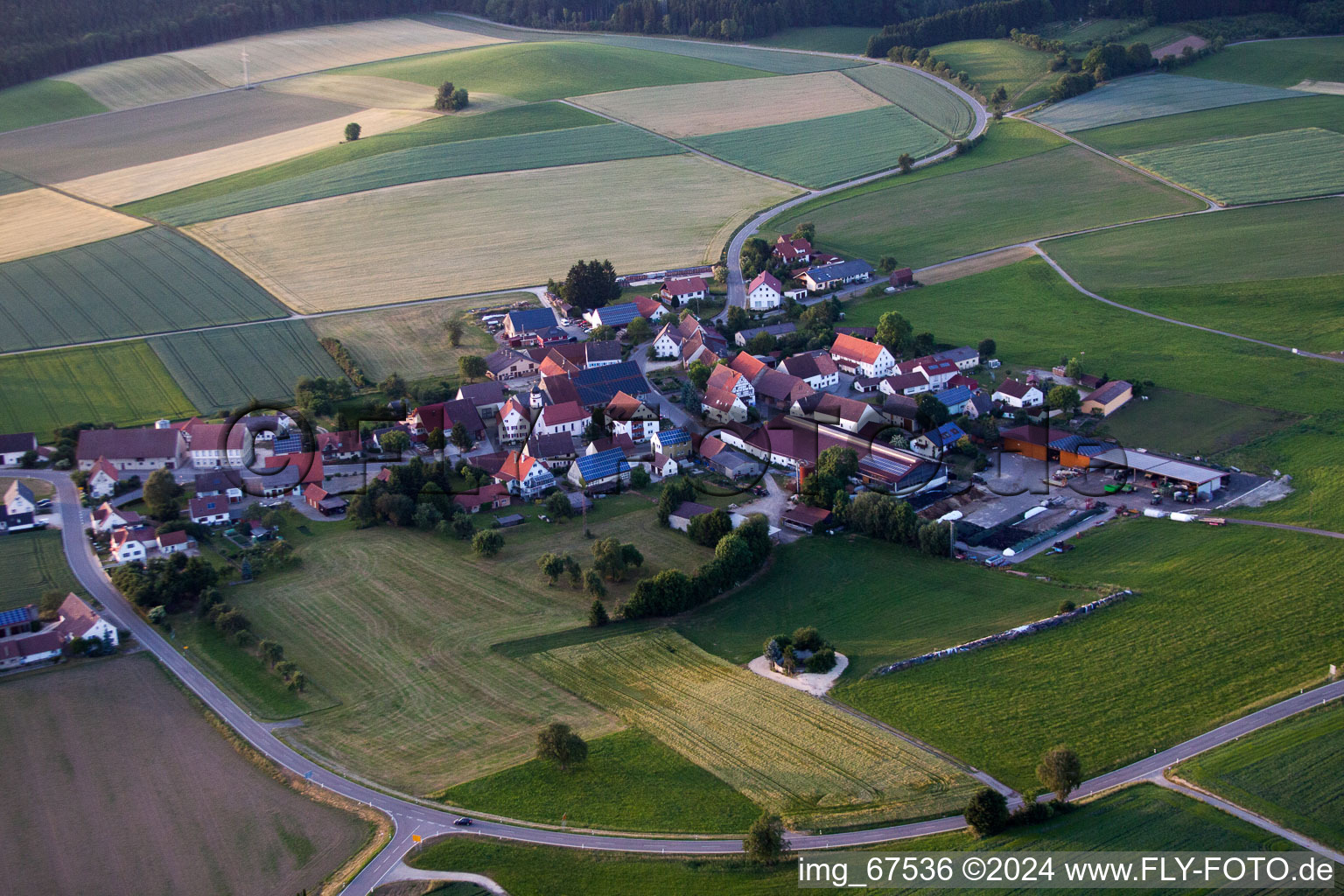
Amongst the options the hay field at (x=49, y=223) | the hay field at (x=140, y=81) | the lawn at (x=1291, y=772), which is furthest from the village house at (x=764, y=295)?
the hay field at (x=140, y=81)

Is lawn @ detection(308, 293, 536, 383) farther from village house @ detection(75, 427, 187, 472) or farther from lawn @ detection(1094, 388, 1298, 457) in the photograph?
lawn @ detection(1094, 388, 1298, 457)

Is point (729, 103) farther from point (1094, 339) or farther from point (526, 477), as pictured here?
point (526, 477)

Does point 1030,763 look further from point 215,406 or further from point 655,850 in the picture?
point 215,406

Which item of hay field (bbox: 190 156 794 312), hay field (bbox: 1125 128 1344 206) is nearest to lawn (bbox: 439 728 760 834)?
hay field (bbox: 190 156 794 312)

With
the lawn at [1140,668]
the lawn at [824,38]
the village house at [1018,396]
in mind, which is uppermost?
the lawn at [824,38]

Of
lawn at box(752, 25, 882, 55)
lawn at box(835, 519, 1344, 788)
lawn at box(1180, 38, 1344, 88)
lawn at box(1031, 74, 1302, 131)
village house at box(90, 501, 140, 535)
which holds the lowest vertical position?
lawn at box(835, 519, 1344, 788)

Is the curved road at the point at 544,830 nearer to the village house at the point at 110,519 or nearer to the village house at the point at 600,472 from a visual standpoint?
the village house at the point at 110,519
